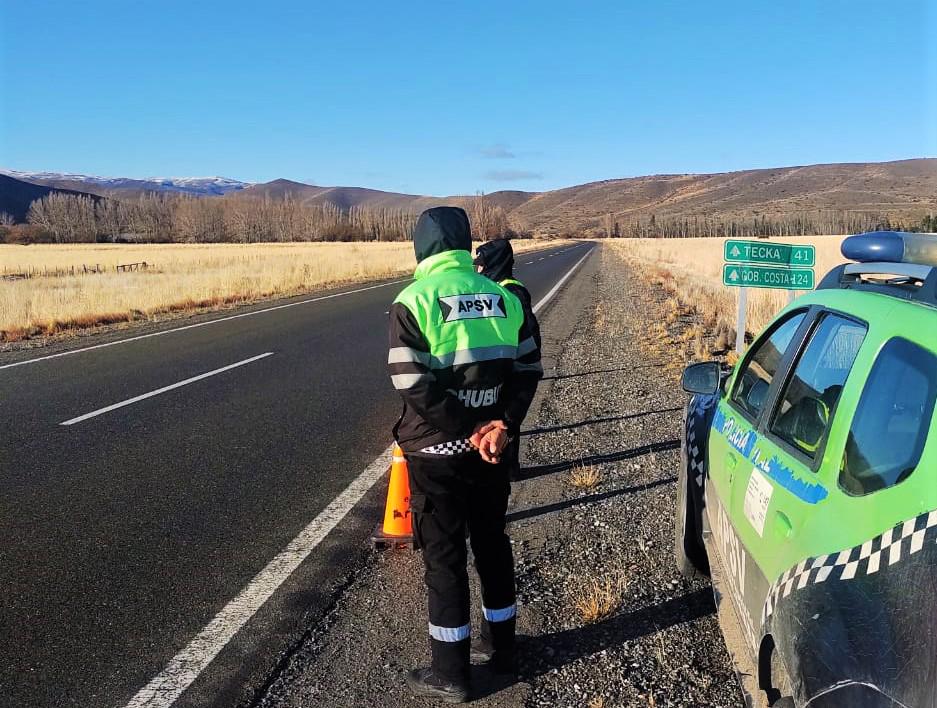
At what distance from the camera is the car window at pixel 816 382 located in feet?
7.79

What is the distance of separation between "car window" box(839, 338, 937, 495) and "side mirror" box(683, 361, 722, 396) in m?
1.45

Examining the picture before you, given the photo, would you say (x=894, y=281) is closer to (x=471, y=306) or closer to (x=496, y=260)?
(x=471, y=306)

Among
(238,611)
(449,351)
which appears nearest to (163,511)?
(238,611)

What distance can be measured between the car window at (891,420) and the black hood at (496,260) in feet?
10.2

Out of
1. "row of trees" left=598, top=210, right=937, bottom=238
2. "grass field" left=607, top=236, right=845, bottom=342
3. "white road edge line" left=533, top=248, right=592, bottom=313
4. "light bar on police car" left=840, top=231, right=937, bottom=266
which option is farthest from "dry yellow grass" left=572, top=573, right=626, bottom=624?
"row of trees" left=598, top=210, right=937, bottom=238

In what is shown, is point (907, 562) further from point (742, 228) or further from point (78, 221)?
point (78, 221)

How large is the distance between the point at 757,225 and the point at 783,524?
102632mm

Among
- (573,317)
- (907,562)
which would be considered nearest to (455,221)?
(907,562)

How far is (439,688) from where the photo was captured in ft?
9.37

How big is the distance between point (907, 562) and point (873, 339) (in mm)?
774

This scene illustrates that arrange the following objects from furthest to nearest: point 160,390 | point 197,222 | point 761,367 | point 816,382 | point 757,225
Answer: point 197,222 < point 757,225 < point 160,390 < point 761,367 < point 816,382

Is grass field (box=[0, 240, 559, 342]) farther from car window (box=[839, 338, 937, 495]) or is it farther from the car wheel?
car window (box=[839, 338, 937, 495])

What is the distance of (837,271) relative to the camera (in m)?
2.79

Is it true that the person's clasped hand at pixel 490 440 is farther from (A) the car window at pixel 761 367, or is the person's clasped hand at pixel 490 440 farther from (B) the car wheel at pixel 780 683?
(B) the car wheel at pixel 780 683
